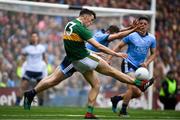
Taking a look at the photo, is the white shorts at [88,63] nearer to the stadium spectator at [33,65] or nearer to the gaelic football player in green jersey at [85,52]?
the gaelic football player in green jersey at [85,52]

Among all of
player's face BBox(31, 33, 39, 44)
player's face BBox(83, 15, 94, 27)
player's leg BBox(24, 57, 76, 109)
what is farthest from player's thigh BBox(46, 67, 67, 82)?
player's face BBox(31, 33, 39, 44)

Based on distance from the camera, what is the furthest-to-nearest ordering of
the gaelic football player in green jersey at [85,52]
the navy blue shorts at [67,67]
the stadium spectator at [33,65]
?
the stadium spectator at [33,65], the navy blue shorts at [67,67], the gaelic football player in green jersey at [85,52]

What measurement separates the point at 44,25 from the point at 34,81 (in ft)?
10.2

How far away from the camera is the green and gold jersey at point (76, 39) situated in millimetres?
16369

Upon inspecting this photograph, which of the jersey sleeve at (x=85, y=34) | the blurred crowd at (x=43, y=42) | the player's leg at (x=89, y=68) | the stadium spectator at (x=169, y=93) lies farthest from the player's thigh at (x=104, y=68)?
the blurred crowd at (x=43, y=42)

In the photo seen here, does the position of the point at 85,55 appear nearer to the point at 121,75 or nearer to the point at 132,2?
the point at 121,75

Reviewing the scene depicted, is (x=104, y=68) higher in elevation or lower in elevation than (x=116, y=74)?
higher

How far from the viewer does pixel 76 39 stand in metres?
16.5

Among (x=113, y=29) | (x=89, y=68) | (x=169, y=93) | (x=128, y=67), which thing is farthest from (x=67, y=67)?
→ (x=169, y=93)

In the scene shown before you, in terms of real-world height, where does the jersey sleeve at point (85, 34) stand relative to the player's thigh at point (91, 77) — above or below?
above

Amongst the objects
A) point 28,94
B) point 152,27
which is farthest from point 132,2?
point 28,94

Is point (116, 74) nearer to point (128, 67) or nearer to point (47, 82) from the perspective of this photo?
point (47, 82)

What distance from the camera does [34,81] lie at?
26000 millimetres

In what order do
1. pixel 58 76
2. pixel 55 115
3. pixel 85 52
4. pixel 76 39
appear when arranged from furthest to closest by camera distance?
pixel 55 115 < pixel 58 76 < pixel 85 52 < pixel 76 39
